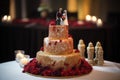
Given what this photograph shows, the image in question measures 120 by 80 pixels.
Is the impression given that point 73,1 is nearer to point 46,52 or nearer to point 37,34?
point 37,34

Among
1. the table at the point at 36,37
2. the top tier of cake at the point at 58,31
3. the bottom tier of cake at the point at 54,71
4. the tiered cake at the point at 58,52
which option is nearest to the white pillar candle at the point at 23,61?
the bottom tier of cake at the point at 54,71

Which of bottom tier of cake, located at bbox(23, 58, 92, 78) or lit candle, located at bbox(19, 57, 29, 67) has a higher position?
lit candle, located at bbox(19, 57, 29, 67)

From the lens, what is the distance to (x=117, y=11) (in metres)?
9.77

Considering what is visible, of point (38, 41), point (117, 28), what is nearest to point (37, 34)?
point (38, 41)

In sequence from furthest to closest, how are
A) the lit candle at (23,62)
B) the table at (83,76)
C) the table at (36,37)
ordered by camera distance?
the table at (36,37), the lit candle at (23,62), the table at (83,76)

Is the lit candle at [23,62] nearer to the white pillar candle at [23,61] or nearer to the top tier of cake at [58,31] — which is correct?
the white pillar candle at [23,61]

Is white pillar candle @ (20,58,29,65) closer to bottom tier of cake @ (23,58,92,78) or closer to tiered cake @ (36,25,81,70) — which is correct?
bottom tier of cake @ (23,58,92,78)

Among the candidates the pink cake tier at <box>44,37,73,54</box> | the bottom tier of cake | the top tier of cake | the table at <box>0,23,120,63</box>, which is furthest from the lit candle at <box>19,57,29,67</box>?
the table at <box>0,23,120,63</box>

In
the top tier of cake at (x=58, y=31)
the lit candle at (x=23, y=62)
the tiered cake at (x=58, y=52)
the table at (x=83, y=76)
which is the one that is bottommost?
the table at (x=83, y=76)

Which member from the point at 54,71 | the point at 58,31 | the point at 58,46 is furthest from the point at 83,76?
the point at 58,31

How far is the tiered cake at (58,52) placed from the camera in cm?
348

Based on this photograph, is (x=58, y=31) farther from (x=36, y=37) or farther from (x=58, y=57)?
(x=36, y=37)

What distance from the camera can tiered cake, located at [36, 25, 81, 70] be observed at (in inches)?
137

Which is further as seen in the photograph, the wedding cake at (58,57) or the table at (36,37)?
the table at (36,37)
